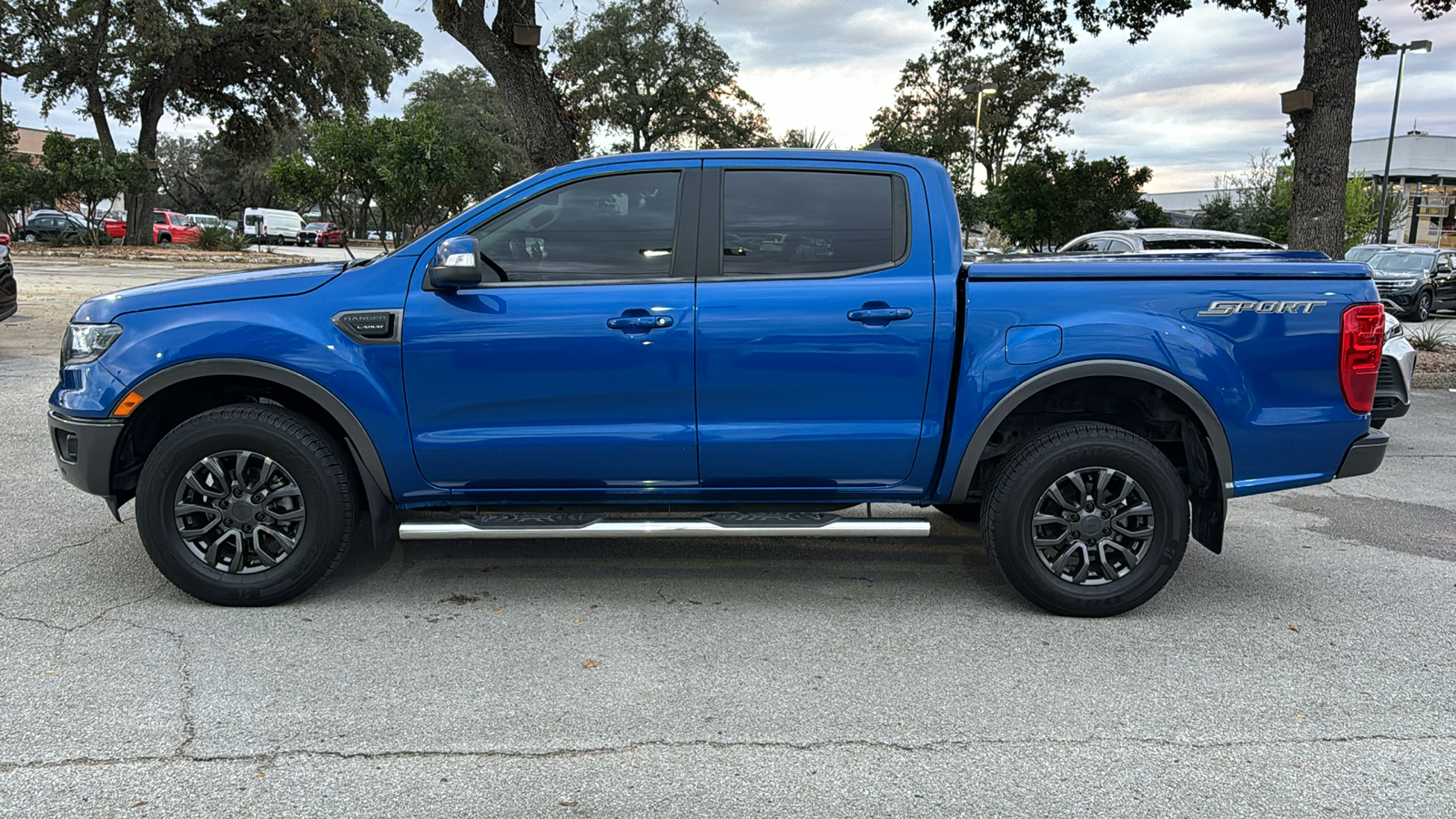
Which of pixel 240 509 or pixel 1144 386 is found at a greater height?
pixel 1144 386

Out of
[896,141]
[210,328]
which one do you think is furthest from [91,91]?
[210,328]

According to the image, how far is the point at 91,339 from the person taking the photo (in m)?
4.34

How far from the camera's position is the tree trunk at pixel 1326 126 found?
12117mm

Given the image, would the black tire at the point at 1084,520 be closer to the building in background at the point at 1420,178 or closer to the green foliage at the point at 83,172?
the green foliage at the point at 83,172

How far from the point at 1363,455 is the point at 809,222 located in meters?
2.47

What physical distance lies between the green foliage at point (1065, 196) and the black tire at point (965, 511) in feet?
77.6

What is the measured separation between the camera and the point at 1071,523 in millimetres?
4293

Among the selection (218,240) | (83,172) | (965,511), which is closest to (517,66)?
(965,511)

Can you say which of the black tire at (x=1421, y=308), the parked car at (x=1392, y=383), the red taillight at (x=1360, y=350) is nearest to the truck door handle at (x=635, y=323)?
the red taillight at (x=1360, y=350)

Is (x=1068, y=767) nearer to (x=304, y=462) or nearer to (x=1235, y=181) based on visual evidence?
(x=304, y=462)

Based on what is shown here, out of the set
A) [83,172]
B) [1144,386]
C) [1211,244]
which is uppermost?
[83,172]

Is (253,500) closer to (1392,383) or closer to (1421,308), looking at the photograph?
(1392,383)

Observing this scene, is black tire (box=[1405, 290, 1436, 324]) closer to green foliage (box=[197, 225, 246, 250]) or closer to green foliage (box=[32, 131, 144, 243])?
green foliage (box=[197, 225, 246, 250])

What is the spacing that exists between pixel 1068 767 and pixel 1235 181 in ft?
167
